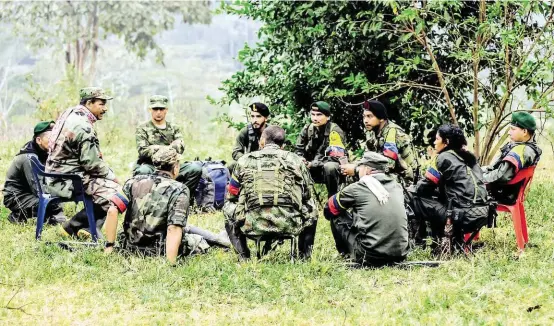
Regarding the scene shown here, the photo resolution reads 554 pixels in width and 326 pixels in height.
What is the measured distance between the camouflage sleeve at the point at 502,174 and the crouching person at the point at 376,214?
109 centimetres

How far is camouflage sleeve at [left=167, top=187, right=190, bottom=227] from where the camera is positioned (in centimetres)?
617

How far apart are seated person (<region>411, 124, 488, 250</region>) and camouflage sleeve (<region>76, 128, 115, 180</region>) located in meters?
3.41

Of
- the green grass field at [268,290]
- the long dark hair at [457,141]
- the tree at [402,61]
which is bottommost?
the green grass field at [268,290]

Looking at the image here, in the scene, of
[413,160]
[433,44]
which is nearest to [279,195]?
[413,160]

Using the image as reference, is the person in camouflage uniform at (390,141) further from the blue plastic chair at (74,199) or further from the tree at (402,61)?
the blue plastic chair at (74,199)

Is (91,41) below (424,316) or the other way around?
the other way around

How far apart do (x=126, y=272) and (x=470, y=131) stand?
213 inches

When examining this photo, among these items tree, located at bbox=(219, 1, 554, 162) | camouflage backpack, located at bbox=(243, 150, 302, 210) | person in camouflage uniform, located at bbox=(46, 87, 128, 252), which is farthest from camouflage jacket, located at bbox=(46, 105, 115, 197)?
tree, located at bbox=(219, 1, 554, 162)

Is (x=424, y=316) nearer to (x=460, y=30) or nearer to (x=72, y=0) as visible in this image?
(x=460, y=30)

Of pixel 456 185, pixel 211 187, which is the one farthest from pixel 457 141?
pixel 211 187

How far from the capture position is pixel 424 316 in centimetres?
500

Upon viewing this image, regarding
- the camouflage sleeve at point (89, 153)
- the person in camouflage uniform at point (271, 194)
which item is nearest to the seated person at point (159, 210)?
the person in camouflage uniform at point (271, 194)

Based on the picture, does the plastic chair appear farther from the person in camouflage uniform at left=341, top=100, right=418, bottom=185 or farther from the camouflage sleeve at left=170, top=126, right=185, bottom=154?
the camouflage sleeve at left=170, top=126, right=185, bottom=154

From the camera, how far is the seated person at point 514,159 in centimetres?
664
